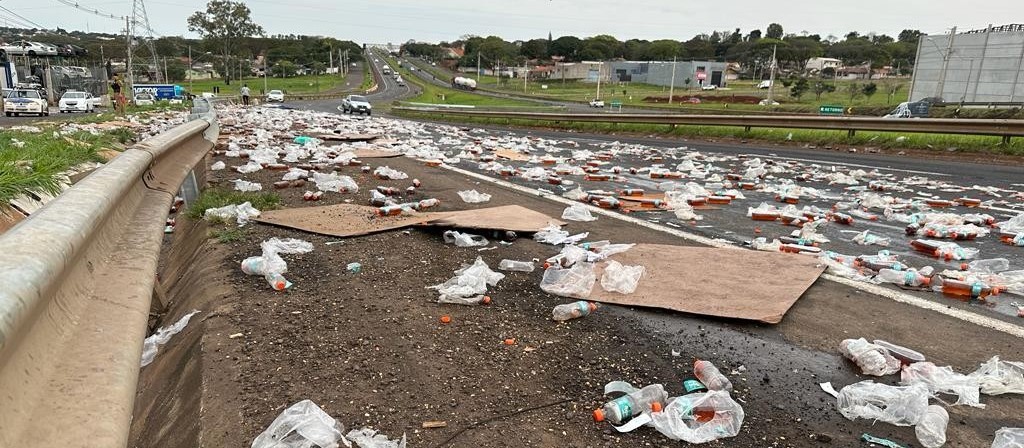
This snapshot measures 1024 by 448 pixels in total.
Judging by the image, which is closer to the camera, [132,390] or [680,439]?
[132,390]

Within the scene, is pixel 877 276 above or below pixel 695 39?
below

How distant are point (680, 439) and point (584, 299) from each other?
55.5 inches

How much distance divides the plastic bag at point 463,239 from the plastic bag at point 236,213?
178 centimetres

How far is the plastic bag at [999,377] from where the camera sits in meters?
2.48

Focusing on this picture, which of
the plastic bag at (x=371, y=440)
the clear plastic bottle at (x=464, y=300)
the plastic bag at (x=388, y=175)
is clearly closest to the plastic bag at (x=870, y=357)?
the clear plastic bottle at (x=464, y=300)

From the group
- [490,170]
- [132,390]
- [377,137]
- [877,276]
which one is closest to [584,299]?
[877,276]

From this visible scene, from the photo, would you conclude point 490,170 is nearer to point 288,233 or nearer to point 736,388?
point 288,233

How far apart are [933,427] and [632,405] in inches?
43.2

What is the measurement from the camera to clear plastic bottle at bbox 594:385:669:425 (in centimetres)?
221

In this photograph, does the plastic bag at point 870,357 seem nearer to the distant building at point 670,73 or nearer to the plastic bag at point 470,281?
the plastic bag at point 470,281

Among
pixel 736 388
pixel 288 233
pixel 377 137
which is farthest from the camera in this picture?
pixel 377 137

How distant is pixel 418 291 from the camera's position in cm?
355

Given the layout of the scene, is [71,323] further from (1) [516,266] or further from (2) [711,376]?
(1) [516,266]

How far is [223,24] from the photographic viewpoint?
10756 cm
